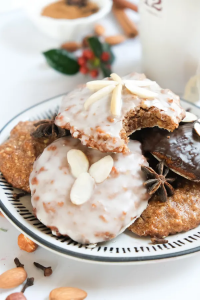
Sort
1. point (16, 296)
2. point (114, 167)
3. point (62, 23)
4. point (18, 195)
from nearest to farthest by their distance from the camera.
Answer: point (16, 296) < point (114, 167) < point (18, 195) < point (62, 23)

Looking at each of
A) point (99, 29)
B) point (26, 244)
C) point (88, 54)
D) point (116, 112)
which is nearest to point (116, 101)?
point (116, 112)

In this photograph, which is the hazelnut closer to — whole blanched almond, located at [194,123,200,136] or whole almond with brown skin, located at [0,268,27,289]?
whole almond with brown skin, located at [0,268,27,289]

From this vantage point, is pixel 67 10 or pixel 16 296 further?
pixel 67 10

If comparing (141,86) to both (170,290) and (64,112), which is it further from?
(170,290)

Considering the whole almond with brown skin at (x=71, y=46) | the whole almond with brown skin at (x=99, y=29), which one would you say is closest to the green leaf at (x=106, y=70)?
the whole almond with brown skin at (x=71, y=46)

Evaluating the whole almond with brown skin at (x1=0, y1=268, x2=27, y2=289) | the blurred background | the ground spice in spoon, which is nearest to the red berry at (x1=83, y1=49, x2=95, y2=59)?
the blurred background

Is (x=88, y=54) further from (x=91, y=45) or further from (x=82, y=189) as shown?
(x=82, y=189)
